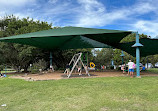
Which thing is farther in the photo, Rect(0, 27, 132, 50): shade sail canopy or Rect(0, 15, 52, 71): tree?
Rect(0, 15, 52, 71): tree

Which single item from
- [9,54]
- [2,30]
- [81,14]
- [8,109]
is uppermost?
[81,14]

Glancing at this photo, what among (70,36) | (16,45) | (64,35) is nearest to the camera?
(64,35)

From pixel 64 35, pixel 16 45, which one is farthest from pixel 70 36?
pixel 16 45

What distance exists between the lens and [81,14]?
13.6m

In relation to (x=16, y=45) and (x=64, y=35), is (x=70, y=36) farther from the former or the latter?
(x=16, y=45)

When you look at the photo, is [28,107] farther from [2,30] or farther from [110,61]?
[110,61]

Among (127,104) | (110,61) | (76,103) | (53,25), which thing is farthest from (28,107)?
(110,61)

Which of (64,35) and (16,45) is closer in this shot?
(64,35)

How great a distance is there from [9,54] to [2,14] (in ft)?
15.8

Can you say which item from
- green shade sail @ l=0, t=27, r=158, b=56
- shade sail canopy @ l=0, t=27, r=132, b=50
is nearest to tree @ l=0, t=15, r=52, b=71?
green shade sail @ l=0, t=27, r=158, b=56

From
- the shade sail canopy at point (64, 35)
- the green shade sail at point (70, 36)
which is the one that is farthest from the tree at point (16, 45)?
the shade sail canopy at point (64, 35)

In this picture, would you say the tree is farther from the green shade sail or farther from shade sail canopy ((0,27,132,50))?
shade sail canopy ((0,27,132,50))

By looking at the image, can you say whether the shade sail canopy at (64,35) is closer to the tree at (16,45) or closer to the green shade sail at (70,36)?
the green shade sail at (70,36)

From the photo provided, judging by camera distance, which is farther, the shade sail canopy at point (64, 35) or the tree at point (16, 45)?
the tree at point (16, 45)
